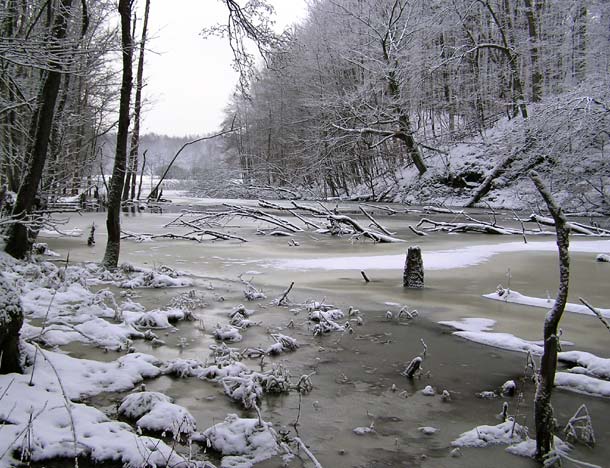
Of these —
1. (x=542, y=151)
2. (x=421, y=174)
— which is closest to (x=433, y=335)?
(x=542, y=151)

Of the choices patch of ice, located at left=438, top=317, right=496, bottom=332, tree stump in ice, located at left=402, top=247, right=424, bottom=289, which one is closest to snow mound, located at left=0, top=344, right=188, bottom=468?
patch of ice, located at left=438, top=317, right=496, bottom=332

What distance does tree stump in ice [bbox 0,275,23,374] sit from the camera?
11.4 ft

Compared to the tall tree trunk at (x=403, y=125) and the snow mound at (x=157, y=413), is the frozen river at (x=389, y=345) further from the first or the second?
the tall tree trunk at (x=403, y=125)

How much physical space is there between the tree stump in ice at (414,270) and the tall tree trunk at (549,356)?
4967 mm

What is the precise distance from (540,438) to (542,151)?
16722 mm

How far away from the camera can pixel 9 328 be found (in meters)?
3.54

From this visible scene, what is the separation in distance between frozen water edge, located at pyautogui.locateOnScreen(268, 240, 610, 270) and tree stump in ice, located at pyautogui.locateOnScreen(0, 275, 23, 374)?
22.8 feet

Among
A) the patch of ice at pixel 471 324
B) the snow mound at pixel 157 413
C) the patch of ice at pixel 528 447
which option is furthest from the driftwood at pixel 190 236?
the patch of ice at pixel 528 447

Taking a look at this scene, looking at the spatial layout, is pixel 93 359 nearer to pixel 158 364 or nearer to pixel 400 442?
pixel 158 364

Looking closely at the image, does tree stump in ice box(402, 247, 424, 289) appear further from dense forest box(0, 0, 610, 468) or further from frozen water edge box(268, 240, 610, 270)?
frozen water edge box(268, 240, 610, 270)

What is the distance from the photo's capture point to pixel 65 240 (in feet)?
50.7

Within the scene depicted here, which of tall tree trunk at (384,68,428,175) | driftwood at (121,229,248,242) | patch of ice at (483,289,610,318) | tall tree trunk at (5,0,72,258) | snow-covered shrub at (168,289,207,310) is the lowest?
snow-covered shrub at (168,289,207,310)

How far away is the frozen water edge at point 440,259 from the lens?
1051 centimetres

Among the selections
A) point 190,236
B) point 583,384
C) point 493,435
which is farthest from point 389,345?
point 190,236
